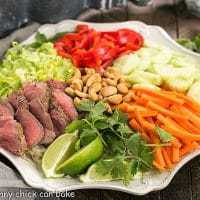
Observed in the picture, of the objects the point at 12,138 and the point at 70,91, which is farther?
the point at 70,91

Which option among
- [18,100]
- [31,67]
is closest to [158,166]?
[18,100]

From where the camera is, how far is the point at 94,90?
247cm

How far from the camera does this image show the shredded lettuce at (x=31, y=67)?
8.52 ft

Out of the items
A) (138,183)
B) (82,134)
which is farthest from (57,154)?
(138,183)

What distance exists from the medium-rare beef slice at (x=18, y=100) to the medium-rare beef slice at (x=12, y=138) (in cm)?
9

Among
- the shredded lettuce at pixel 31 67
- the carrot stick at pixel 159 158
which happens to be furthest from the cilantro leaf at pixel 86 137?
the shredded lettuce at pixel 31 67

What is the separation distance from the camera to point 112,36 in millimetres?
2855

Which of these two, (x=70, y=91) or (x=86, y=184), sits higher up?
(x=70, y=91)

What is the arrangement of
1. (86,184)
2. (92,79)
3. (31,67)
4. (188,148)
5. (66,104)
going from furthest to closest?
(31,67) → (92,79) → (66,104) → (188,148) → (86,184)

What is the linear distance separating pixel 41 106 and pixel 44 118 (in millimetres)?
47

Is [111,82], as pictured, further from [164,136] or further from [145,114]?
[164,136]

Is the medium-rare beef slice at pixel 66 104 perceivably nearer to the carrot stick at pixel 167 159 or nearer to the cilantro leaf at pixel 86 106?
the cilantro leaf at pixel 86 106

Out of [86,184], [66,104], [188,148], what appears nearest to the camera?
[86,184]

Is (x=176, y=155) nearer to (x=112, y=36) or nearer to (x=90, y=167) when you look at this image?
(x=90, y=167)
